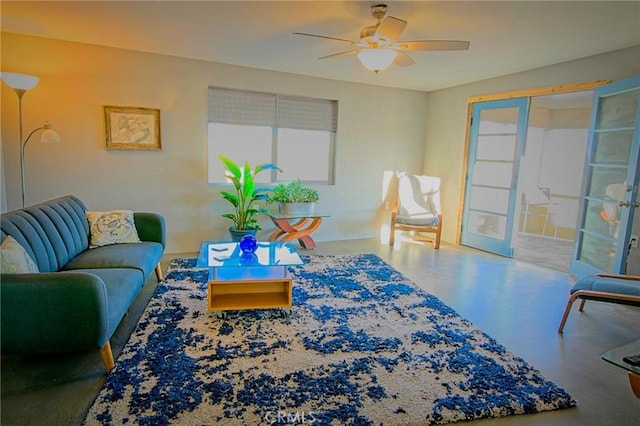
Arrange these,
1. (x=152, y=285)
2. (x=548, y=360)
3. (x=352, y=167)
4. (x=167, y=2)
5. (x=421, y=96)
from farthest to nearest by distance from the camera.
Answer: (x=421, y=96)
(x=352, y=167)
(x=152, y=285)
(x=167, y=2)
(x=548, y=360)

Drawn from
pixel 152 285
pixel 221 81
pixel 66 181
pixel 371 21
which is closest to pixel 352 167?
pixel 221 81

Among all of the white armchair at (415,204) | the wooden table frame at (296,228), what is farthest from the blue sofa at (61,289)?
the white armchair at (415,204)

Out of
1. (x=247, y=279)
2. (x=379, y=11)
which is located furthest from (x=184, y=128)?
(x=379, y=11)

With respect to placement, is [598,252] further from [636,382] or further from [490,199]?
[636,382]

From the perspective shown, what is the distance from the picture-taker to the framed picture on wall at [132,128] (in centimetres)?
419

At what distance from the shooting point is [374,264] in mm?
4340

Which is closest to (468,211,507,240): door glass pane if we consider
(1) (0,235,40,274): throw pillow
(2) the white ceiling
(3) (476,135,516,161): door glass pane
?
(3) (476,135,516,161): door glass pane

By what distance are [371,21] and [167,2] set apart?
1.60 m

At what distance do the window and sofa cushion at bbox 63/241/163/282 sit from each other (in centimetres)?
190

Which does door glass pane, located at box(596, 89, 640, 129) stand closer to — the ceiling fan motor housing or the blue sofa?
the ceiling fan motor housing

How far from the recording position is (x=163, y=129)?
4.44m

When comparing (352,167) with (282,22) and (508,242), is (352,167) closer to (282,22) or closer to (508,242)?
(508,242)

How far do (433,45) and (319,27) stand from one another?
3.31ft

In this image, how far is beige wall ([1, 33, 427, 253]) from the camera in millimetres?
3906
